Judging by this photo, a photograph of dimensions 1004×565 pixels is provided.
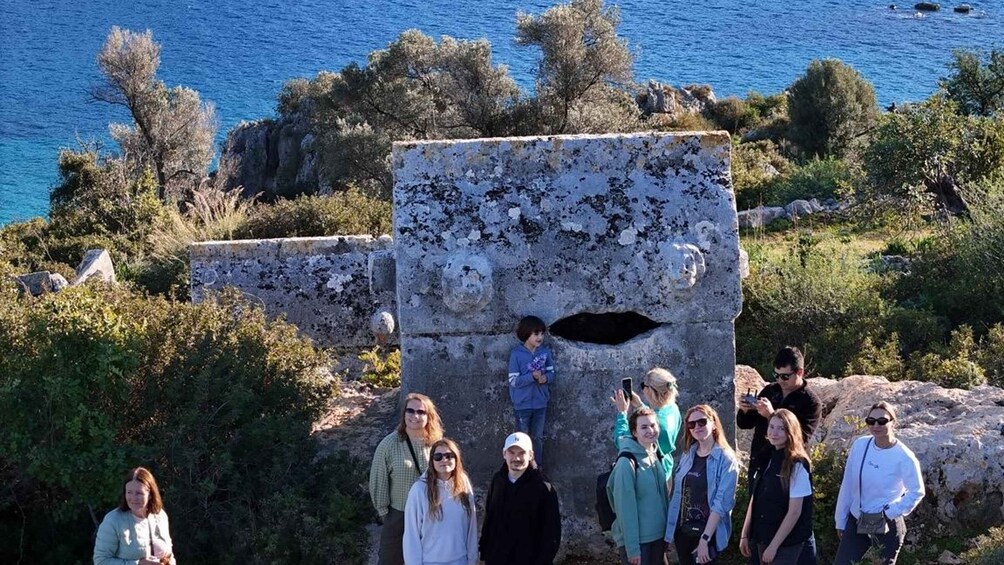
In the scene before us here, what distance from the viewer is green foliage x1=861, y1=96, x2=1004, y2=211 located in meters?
17.1

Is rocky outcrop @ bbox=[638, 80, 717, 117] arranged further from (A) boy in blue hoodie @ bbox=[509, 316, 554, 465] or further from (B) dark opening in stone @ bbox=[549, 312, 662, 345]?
(A) boy in blue hoodie @ bbox=[509, 316, 554, 465]

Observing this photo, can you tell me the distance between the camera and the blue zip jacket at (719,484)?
6.29 metres

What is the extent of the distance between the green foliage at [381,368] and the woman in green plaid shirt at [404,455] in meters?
3.19

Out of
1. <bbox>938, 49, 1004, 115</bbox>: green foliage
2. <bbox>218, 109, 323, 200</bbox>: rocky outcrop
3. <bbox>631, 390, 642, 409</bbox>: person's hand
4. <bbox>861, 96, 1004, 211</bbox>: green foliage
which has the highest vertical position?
<bbox>938, 49, 1004, 115</bbox>: green foliage

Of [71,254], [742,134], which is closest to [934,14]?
[742,134]

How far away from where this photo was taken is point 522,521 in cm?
626

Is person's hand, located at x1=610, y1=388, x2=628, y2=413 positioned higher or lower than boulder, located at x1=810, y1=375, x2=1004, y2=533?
higher

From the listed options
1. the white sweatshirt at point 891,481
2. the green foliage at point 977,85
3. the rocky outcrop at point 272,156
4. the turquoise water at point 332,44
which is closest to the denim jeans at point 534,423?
the white sweatshirt at point 891,481

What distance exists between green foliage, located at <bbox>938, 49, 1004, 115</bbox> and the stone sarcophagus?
21.5 meters

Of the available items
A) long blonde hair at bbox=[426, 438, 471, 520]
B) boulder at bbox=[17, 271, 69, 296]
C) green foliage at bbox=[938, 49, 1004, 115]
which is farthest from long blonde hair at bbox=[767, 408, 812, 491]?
green foliage at bbox=[938, 49, 1004, 115]

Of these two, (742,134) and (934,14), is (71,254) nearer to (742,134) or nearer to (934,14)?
(742,134)

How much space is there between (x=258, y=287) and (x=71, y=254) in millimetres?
9790

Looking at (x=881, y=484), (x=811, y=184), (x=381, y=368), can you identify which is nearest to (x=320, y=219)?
(x=381, y=368)

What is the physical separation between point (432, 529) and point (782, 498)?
6.48ft
